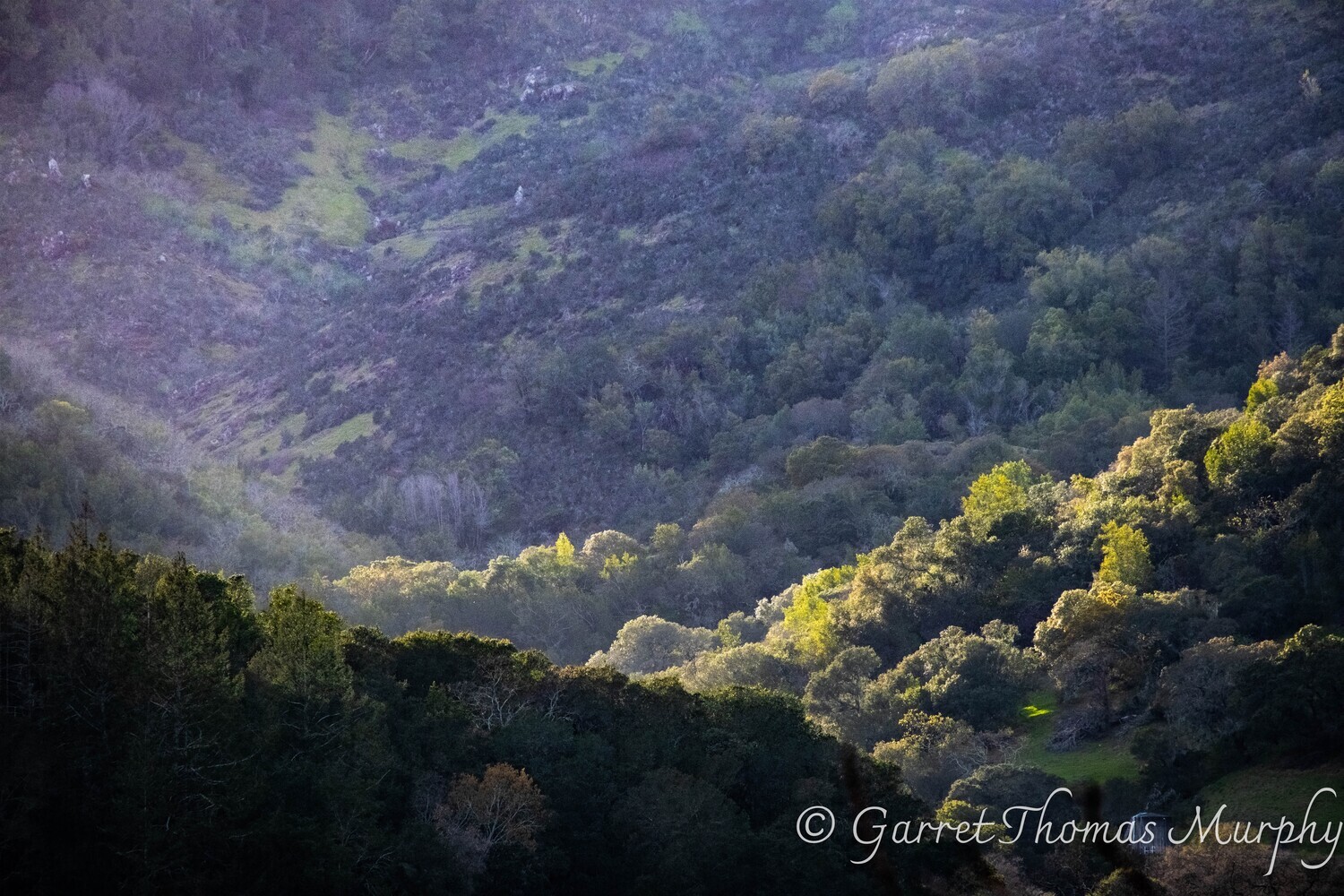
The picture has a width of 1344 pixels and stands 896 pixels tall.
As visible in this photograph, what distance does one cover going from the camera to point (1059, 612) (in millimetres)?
32344

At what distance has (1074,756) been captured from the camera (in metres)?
28.5

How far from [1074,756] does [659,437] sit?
35991 millimetres

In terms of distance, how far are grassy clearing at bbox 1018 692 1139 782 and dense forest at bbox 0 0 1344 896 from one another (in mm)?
196

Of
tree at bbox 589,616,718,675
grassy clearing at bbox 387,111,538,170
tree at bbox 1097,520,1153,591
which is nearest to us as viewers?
tree at bbox 1097,520,1153,591

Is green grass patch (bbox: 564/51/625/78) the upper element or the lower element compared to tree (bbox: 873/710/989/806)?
upper

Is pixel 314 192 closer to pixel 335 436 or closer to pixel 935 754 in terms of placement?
pixel 335 436

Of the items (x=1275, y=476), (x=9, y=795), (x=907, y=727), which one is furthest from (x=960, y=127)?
(x=9, y=795)

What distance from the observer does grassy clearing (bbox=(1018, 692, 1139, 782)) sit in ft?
89.1

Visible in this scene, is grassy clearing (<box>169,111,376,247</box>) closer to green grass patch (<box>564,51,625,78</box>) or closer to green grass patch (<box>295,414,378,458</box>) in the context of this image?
green grass patch (<box>564,51,625,78</box>)

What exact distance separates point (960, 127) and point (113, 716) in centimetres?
6564

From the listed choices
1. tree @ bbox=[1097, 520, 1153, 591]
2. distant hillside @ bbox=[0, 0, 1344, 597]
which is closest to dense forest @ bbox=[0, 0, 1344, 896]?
tree @ bbox=[1097, 520, 1153, 591]

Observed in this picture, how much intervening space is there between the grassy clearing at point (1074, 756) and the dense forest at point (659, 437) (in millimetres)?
196

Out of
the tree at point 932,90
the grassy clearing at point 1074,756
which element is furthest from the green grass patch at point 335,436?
the grassy clearing at point 1074,756

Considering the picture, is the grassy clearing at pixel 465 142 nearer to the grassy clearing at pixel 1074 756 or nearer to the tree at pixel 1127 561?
the tree at pixel 1127 561
